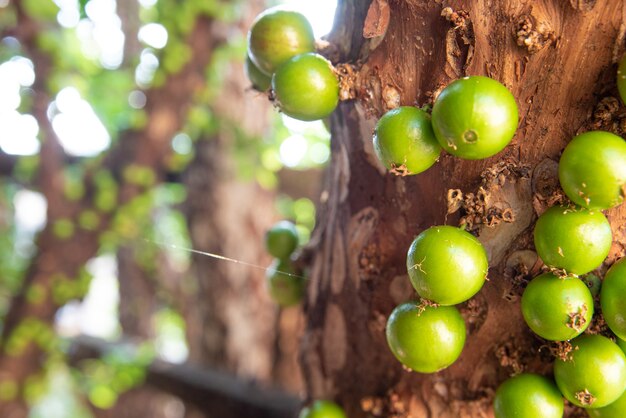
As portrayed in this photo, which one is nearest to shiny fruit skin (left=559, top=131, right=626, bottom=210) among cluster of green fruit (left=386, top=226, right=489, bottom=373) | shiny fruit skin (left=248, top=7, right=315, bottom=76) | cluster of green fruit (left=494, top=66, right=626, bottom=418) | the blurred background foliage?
cluster of green fruit (left=494, top=66, right=626, bottom=418)

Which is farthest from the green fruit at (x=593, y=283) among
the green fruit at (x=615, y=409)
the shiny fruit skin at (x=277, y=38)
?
the shiny fruit skin at (x=277, y=38)

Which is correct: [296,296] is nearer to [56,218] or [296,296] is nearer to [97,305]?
[56,218]

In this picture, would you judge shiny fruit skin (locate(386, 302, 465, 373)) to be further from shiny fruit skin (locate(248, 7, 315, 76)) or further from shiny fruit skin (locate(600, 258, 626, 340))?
shiny fruit skin (locate(248, 7, 315, 76))

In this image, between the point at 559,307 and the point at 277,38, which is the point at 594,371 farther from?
the point at 277,38

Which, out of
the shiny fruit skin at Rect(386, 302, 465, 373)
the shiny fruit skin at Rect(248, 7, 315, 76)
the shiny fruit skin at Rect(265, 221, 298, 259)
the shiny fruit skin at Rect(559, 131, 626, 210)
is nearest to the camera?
the shiny fruit skin at Rect(559, 131, 626, 210)

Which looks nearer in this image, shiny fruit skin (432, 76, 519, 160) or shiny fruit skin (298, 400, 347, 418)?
shiny fruit skin (432, 76, 519, 160)

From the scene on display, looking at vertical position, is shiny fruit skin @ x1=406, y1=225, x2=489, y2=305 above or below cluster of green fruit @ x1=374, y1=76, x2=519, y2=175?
below

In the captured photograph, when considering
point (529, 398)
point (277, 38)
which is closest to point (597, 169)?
point (529, 398)
